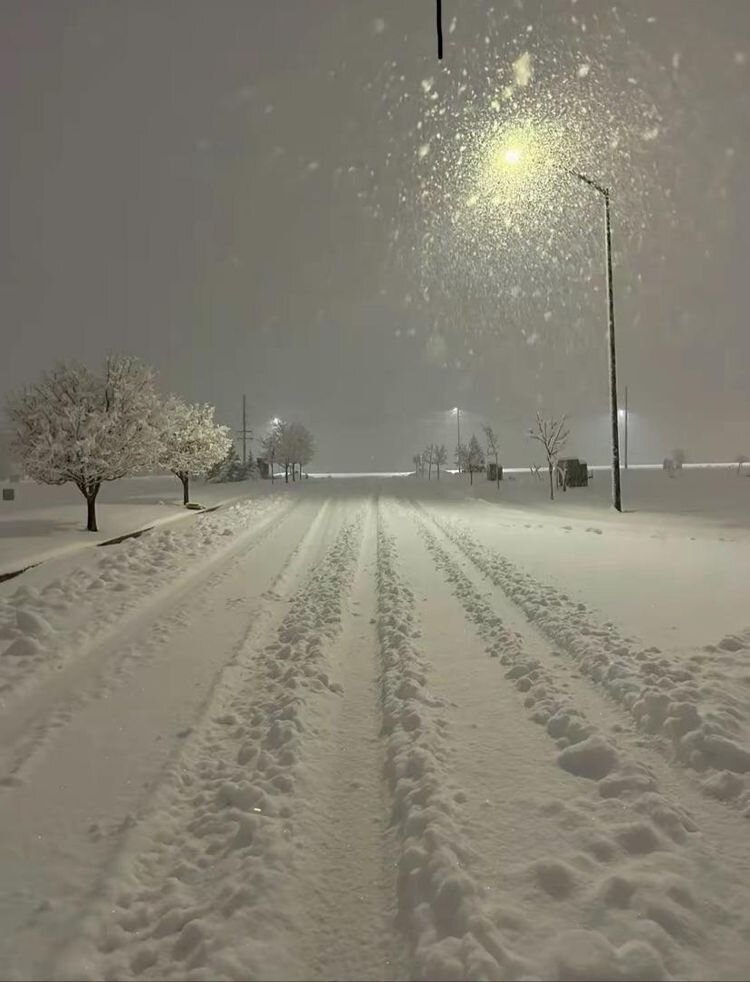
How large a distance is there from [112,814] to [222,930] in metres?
1.20

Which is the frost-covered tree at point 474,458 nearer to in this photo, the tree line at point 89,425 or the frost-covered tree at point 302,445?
the frost-covered tree at point 302,445

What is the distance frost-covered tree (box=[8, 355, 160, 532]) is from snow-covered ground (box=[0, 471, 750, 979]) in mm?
12320

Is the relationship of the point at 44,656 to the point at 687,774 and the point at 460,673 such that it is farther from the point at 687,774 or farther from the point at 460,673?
the point at 687,774

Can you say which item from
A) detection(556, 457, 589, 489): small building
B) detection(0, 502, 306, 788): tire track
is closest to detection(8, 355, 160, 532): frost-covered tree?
detection(0, 502, 306, 788): tire track

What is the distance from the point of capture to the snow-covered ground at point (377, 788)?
91.5 inches

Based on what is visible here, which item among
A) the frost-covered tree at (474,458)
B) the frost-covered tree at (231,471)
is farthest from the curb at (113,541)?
the frost-covered tree at (474,458)

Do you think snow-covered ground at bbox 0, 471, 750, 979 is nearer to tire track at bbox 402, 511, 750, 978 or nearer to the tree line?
tire track at bbox 402, 511, 750, 978

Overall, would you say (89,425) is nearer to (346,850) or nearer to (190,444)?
(190,444)

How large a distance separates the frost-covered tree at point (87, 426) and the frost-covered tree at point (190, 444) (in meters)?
9.10

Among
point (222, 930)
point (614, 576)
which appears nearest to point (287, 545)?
point (614, 576)

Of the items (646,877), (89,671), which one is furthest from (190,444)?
(646,877)

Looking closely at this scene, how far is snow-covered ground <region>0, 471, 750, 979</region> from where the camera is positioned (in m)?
2.32

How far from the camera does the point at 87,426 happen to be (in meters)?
19.0

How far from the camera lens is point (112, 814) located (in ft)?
10.7
